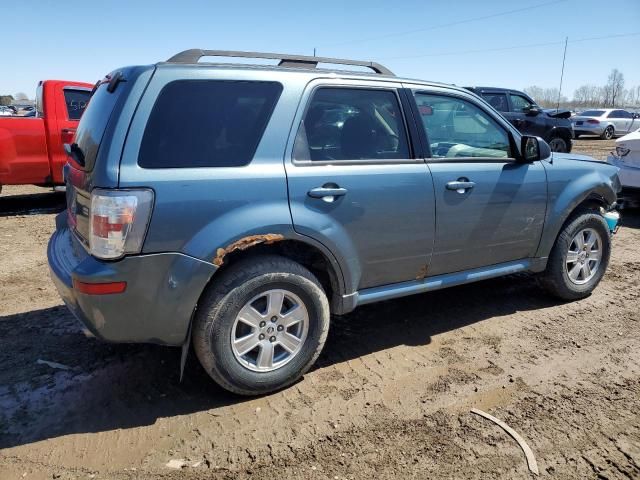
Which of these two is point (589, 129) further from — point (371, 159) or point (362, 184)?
point (362, 184)

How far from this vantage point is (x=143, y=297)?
2717 mm

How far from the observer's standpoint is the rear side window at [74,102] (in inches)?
324

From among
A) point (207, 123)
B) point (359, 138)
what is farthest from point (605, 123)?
point (207, 123)

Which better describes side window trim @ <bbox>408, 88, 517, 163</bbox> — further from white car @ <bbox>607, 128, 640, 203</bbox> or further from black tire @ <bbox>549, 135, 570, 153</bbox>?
black tire @ <bbox>549, 135, 570, 153</bbox>

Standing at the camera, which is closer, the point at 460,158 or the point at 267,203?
the point at 267,203

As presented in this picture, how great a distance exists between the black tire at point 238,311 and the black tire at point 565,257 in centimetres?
238

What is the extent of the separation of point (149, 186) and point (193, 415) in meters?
1.33

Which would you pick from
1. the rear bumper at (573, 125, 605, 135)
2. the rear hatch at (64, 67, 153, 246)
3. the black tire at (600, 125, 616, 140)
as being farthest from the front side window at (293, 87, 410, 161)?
the black tire at (600, 125, 616, 140)

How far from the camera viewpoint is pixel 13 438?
2.73m

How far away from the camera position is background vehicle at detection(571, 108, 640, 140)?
24703 millimetres

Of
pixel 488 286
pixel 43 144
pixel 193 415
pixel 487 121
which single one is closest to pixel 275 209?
pixel 193 415

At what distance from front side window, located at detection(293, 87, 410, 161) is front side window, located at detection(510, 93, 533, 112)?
11.1 metres

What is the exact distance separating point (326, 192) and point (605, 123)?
85.8 ft

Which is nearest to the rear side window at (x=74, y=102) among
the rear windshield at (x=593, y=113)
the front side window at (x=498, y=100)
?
the front side window at (x=498, y=100)
